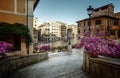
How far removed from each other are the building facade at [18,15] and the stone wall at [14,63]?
209 centimetres

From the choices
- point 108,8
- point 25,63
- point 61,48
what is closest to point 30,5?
point 25,63

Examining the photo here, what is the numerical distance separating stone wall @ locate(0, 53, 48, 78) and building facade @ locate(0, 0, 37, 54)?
6.84 ft

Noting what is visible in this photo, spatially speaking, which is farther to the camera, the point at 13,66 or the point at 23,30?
the point at 23,30

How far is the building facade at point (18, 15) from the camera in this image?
41.7 feet

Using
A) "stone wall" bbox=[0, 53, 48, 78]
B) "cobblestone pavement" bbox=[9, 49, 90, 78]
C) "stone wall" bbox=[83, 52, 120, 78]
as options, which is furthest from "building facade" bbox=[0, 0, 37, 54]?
"stone wall" bbox=[83, 52, 120, 78]

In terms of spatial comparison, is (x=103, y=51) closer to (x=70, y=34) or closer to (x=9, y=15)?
(x=9, y=15)

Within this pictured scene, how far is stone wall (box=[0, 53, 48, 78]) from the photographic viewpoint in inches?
293

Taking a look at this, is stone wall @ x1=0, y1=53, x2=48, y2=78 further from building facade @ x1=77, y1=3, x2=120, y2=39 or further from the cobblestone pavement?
building facade @ x1=77, y1=3, x2=120, y2=39

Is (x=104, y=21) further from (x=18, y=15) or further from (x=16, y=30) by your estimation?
(x=16, y=30)

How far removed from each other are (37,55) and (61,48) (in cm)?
1276

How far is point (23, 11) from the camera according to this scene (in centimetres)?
1370

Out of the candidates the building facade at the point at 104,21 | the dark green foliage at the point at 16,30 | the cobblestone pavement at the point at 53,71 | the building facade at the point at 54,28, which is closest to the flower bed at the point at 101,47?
the cobblestone pavement at the point at 53,71

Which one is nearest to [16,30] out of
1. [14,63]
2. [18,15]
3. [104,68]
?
[18,15]

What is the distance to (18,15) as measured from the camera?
43.9 ft
